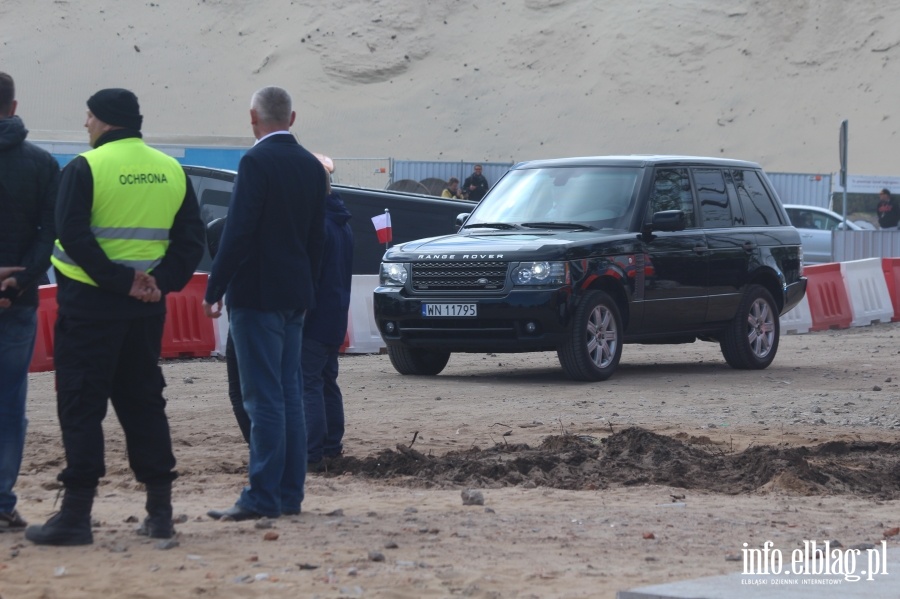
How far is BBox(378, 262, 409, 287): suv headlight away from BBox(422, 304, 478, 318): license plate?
15.6 inches

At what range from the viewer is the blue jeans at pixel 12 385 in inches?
241

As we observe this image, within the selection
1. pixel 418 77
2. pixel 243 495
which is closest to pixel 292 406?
pixel 243 495

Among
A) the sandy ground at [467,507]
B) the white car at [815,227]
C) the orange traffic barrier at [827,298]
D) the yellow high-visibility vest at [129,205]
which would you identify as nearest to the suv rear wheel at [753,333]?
the sandy ground at [467,507]

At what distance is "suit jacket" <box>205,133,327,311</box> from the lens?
20.5ft

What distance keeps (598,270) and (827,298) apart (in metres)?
8.37

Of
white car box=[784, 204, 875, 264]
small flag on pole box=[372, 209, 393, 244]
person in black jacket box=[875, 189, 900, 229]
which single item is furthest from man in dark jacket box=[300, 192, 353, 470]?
person in black jacket box=[875, 189, 900, 229]

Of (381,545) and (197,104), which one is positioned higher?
(197,104)

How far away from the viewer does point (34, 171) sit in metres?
6.16

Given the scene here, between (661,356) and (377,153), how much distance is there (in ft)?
130

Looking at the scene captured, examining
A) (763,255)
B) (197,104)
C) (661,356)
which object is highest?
(197,104)

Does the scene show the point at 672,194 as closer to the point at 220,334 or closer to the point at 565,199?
the point at 565,199

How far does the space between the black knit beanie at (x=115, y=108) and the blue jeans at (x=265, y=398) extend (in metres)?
0.96

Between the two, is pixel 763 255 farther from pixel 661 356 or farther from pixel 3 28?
pixel 3 28

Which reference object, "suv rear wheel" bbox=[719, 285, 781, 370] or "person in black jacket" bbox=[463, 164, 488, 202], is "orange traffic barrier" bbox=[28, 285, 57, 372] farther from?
"person in black jacket" bbox=[463, 164, 488, 202]
